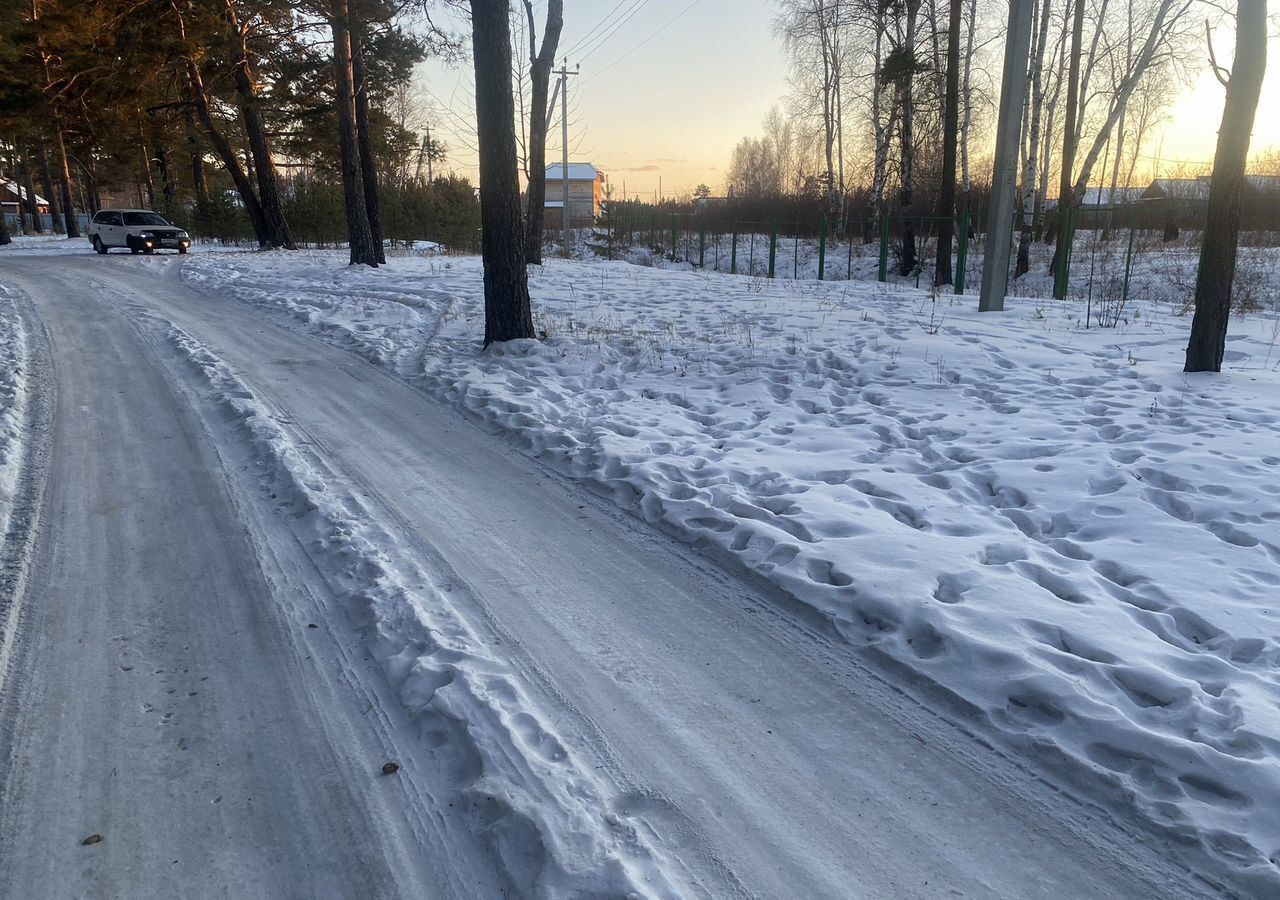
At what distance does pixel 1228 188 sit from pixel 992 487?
15.9 ft

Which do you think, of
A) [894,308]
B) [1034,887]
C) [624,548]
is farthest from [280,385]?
[894,308]

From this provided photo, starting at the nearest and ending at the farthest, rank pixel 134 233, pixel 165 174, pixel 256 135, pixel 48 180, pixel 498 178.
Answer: pixel 498 178 → pixel 134 233 → pixel 256 135 → pixel 165 174 → pixel 48 180

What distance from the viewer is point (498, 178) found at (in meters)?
9.13

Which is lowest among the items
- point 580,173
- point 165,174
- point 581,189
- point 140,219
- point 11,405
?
point 11,405

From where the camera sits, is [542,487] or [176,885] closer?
[176,885]

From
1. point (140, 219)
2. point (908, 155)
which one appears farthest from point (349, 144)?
point (908, 155)

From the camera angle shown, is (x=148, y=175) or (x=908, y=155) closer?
(x=908, y=155)

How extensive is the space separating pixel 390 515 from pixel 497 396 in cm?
285

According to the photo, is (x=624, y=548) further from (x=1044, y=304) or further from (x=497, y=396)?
(x=1044, y=304)

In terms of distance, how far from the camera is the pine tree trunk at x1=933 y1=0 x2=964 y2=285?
18.6 metres

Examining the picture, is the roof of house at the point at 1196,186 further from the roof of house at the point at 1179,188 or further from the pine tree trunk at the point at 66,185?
the pine tree trunk at the point at 66,185

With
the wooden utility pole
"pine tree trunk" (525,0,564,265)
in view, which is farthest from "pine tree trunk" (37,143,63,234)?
the wooden utility pole

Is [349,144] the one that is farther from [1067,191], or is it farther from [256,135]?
[1067,191]

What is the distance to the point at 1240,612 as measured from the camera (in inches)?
138
